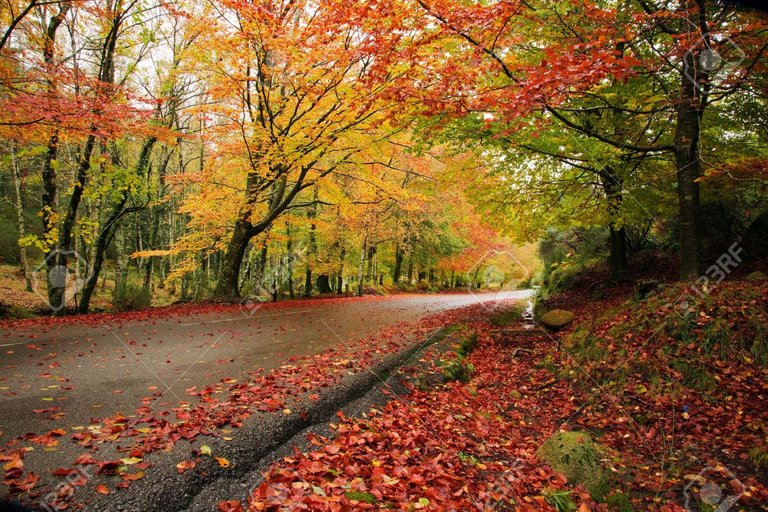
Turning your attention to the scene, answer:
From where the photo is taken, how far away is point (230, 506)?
9.33 feet

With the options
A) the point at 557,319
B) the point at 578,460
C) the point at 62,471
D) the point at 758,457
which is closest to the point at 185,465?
the point at 62,471

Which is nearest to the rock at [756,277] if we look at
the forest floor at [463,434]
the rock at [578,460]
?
the forest floor at [463,434]

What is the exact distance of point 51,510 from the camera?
2.42 metres

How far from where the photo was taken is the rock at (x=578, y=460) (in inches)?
163

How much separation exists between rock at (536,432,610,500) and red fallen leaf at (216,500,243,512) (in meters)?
3.54

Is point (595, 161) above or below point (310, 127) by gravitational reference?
below

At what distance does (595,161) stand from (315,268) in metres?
18.7

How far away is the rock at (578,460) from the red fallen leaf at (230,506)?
3.54 meters

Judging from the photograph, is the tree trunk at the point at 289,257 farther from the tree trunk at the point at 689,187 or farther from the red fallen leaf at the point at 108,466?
the red fallen leaf at the point at 108,466

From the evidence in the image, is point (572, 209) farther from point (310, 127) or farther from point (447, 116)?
point (310, 127)

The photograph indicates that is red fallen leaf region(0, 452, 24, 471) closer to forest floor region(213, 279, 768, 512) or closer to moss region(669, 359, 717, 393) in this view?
forest floor region(213, 279, 768, 512)

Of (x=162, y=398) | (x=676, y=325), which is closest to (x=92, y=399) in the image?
(x=162, y=398)

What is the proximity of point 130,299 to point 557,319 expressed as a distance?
15.5m

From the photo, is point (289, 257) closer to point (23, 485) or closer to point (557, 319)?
point (557, 319)
